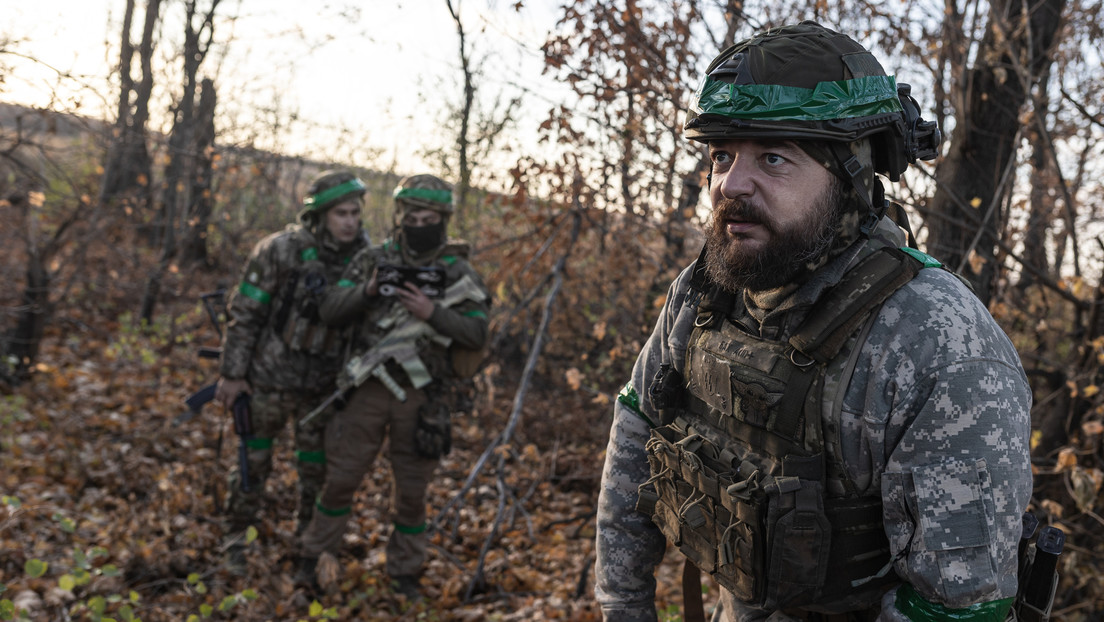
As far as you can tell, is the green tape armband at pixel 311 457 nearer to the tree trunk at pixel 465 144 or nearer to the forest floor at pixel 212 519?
the forest floor at pixel 212 519

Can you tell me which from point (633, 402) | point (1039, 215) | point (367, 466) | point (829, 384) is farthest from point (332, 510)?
point (1039, 215)

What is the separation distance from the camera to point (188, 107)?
10.5 m

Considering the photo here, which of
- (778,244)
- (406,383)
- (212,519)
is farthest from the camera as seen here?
(212,519)

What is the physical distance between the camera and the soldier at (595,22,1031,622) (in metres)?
1.39

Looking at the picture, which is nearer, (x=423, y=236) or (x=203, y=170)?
(x=423, y=236)

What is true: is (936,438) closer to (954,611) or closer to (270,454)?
(954,611)

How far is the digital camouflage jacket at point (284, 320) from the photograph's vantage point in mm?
4590

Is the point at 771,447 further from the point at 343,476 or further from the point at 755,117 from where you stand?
the point at 343,476

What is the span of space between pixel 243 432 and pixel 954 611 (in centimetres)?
422

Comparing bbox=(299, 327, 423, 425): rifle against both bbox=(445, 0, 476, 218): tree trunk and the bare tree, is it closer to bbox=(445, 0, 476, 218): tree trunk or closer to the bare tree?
bbox=(445, 0, 476, 218): tree trunk

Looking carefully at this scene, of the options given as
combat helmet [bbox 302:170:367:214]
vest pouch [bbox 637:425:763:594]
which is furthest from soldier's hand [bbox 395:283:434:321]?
vest pouch [bbox 637:425:763:594]

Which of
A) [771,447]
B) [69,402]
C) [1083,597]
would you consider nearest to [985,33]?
[1083,597]

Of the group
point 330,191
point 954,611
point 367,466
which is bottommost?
point 367,466

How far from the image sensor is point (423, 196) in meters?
4.25
